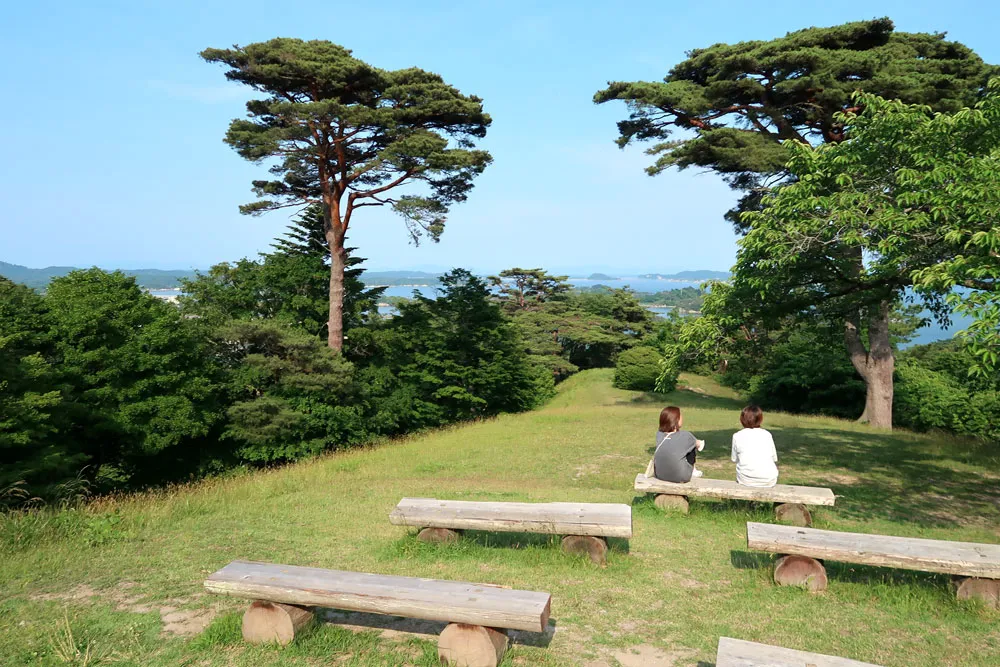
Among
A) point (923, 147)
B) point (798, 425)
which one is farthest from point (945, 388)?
point (923, 147)

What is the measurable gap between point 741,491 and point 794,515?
0.73 meters

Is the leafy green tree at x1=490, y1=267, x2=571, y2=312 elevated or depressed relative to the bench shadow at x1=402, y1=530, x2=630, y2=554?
elevated

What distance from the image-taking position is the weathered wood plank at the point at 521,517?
5.69 meters

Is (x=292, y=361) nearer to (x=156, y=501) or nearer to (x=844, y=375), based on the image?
(x=156, y=501)

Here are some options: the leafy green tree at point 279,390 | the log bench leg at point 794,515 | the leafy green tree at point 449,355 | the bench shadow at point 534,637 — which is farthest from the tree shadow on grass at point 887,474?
the leafy green tree at point 449,355

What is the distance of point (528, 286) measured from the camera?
66.6 m

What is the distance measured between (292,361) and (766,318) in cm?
1908

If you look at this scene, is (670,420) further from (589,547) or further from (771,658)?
(771,658)

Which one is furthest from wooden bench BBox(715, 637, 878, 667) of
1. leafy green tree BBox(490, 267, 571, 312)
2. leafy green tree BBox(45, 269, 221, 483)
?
leafy green tree BBox(490, 267, 571, 312)

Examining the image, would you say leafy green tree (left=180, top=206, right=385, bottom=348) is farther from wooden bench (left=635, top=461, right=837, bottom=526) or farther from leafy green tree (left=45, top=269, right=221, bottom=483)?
wooden bench (left=635, top=461, right=837, bottom=526)

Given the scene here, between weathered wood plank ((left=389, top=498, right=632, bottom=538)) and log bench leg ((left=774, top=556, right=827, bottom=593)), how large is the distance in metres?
1.36

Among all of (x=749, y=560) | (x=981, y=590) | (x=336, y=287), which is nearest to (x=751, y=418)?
(x=749, y=560)

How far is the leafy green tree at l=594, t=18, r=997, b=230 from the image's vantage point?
16.3m

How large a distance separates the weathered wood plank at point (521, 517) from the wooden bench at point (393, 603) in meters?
1.70
